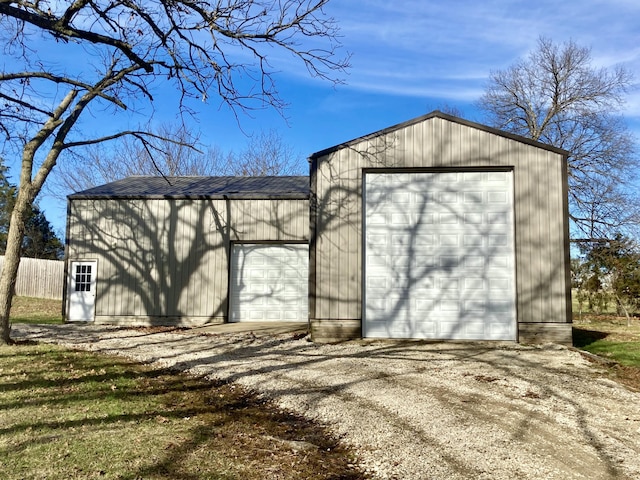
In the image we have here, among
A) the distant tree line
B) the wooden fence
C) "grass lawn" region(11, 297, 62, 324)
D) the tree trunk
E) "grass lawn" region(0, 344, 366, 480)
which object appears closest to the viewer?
"grass lawn" region(0, 344, 366, 480)

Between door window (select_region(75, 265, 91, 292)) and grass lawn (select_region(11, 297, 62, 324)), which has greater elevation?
door window (select_region(75, 265, 91, 292))

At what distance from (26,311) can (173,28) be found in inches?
549

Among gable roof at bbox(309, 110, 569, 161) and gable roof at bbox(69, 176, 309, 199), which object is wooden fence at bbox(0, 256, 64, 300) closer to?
gable roof at bbox(69, 176, 309, 199)

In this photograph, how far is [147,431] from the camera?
4199 mm

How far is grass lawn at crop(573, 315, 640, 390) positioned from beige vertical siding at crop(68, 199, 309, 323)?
290 inches

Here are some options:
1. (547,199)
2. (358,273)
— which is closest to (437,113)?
(547,199)

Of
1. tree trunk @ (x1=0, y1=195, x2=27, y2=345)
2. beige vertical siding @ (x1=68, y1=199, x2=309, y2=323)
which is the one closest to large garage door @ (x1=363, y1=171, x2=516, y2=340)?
beige vertical siding @ (x1=68, y1=199, x2=309, y2=323)

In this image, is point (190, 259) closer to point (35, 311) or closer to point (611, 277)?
point (35, 311)

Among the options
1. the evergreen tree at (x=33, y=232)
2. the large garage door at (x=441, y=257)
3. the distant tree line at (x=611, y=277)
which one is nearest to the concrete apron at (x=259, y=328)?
the large garage door at (x=441, y=257)

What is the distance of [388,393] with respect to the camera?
573 centimetres

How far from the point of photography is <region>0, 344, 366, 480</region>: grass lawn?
3.41m

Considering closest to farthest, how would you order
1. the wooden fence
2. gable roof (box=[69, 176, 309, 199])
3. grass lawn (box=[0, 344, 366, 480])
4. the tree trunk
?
grass lawn (box=[0, 344, 366, 480])
the tree trunk
gable roof (box=[69, 176, 309, 199])
the wooden fence

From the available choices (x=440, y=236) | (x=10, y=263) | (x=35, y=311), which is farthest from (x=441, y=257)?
(x=35, y=311)

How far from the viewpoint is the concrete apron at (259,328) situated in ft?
36.1
